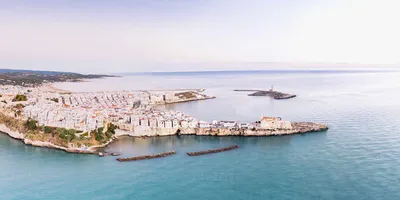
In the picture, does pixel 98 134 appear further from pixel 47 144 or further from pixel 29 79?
pixel 29 79

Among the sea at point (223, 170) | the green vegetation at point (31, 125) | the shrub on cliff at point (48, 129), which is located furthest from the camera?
the green vegetation at point (31, 125)

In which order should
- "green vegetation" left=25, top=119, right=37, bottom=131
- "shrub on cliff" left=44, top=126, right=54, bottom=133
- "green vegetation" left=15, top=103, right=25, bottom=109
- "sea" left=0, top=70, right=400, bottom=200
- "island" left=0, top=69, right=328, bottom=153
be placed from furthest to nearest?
"green vegetation" left=15, top=103, right=25, bottom=109, "green vegetation" left=25, top=119, right=37, bottom=131, "shrub on cliff" left=44, top=126, right=54, bottom=133, "island" left=0, top=69, right=328, bottom=153, "sea" left=0, top=70, right=400, bottom=200

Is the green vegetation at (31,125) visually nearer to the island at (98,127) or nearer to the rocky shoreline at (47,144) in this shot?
the island at (98,127)

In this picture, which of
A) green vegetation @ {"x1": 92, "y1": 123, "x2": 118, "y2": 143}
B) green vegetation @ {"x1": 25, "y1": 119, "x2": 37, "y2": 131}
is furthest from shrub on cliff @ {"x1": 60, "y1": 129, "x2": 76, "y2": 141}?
green vegetation @ {"x1": 25, "y1": 119, "x2": 37, "y2": 131}

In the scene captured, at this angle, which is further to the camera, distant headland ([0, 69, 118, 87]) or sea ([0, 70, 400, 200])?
distant headland ([0, 69, 118, 87])

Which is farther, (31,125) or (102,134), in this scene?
(31,125)

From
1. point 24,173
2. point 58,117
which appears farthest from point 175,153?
point 58,117

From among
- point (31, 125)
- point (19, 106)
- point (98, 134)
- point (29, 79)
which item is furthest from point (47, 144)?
point (29, 79)

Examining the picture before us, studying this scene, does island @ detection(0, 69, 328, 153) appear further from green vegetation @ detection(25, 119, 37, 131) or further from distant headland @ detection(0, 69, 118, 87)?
distant headland @ detection(0, 69, 118, 87)

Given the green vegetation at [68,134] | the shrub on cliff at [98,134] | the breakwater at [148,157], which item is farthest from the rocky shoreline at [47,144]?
the breakwater at [148,157]

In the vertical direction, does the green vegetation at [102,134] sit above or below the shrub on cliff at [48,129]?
below

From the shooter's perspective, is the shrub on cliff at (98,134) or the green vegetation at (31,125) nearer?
the shrub on cliff at (98,134)
